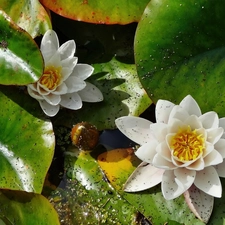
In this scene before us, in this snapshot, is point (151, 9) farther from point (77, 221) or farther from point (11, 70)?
point (77, 221)

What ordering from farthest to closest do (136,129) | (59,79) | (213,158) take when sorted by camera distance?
(59,79), (136,129), (213,158)

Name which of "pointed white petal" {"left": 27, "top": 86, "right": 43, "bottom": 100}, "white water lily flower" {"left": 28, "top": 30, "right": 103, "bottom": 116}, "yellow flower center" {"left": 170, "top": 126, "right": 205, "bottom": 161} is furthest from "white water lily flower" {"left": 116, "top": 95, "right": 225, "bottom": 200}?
"pointed white petal" {"left": 27, "top": 86, "right": 43, "bottom": 100}

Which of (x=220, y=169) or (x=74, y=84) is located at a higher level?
(x=74, y=84)

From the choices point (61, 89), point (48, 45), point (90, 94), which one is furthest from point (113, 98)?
point (48, 45)

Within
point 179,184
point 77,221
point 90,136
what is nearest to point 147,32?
point 90,136

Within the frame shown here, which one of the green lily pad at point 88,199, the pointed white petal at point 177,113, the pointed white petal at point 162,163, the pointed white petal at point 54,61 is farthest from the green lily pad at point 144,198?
the pointed white petal at point 54,61

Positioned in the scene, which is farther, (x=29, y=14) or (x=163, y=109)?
(x=29, y=14)

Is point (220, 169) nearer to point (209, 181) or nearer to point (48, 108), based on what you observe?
point (209, 181)

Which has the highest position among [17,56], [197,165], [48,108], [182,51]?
[17,56]
